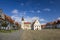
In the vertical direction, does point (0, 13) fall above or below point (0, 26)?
above

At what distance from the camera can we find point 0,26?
62.2m

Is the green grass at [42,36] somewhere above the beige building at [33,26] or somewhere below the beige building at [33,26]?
below

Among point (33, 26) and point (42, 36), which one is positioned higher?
point (33, 26)

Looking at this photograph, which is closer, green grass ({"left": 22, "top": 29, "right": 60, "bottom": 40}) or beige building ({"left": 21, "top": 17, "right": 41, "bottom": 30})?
green grass ({"left": 22, "top": 29, "right": 60, "bottom": 40})

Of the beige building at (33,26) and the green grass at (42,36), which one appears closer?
the green grass at (42,36)

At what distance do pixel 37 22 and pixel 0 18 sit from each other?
7211 centimetres

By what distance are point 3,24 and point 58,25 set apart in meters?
73.3

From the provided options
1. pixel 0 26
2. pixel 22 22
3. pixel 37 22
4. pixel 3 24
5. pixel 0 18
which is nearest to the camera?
pixel 3 24

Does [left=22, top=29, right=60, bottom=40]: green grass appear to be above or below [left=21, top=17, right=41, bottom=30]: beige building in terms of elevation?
below

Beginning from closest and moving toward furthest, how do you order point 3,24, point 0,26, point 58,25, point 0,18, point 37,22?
point 3,24
point 0,26
point 0,18
point 58,25
point 37,22

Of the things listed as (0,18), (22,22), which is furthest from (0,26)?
(22,22)

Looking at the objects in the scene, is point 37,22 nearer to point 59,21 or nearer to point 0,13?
point 59,21

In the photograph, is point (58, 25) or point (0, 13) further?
point (58, 25)

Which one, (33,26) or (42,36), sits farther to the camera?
(33,26)
